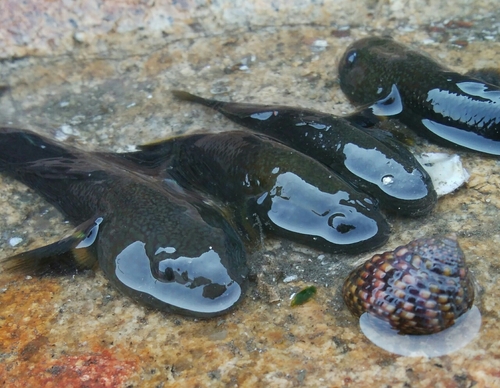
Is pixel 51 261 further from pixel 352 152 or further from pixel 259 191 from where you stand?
pixel 352 152

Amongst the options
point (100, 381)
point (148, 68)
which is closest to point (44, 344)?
point (100, 381)

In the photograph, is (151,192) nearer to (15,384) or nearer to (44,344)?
(44,344)

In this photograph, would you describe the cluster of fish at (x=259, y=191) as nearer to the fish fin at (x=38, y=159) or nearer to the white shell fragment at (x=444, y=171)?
the fish fin at (x=38, y=159)

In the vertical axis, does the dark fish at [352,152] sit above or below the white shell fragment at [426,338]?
above

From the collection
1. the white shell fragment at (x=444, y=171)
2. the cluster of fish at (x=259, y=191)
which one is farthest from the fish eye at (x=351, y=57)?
the white shell fragment at (x=444, y=171)

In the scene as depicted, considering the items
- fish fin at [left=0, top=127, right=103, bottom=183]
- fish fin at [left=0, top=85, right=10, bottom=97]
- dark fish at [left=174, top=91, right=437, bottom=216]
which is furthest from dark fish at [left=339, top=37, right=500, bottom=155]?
fish fin at [left=0, top=85, right=10, bottom=97]

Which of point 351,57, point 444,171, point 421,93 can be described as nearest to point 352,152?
point 444,171
